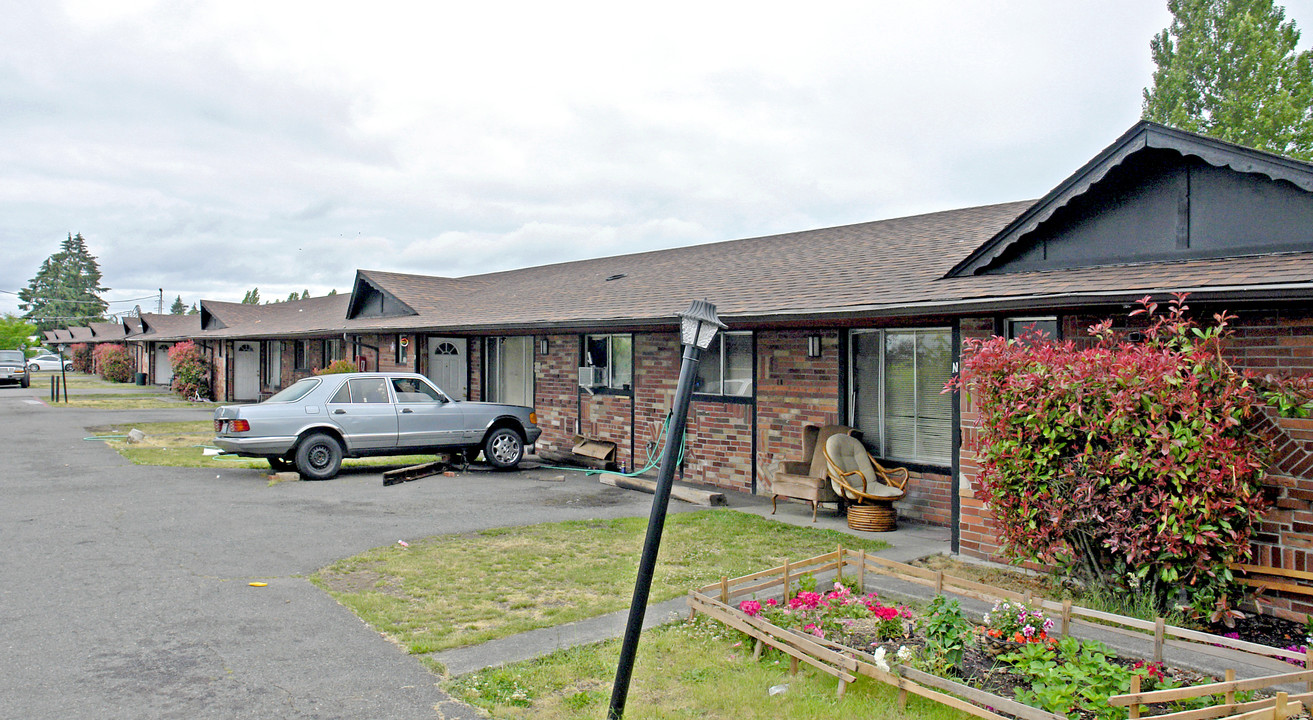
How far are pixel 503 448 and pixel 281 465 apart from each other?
355 cm

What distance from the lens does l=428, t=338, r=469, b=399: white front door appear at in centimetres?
1848

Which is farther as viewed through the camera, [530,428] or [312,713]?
[530,428]

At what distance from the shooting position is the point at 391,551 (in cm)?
774

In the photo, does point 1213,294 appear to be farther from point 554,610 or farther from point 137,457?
point 137,457

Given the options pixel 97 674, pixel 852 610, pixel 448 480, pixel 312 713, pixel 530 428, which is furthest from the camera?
pixel 530 428

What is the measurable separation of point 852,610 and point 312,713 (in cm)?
340

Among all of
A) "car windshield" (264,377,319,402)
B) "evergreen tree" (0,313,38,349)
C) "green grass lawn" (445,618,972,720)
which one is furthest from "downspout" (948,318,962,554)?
"evergreen tree" (0,313,38,349)

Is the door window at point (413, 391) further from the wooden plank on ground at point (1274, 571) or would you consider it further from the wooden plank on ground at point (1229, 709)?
the wooden plank on ground at point (1229, 709)

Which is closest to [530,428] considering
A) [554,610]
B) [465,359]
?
[465,359]

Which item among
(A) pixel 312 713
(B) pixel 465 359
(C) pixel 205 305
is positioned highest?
(C) pixel 205 305

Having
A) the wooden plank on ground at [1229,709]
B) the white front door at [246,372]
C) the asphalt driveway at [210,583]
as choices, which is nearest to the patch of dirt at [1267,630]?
the wooden plank on ground at [1229,709]

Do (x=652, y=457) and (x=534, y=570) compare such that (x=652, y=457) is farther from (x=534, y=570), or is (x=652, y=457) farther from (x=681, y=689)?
(x=681, y=689)

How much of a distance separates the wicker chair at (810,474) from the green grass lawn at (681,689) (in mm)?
4348

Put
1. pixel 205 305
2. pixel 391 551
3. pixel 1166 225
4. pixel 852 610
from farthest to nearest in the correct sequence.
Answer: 1. pixel 205 305
2. pixel 391 551
3. pixel 1166 225
4. pixel 852 610
